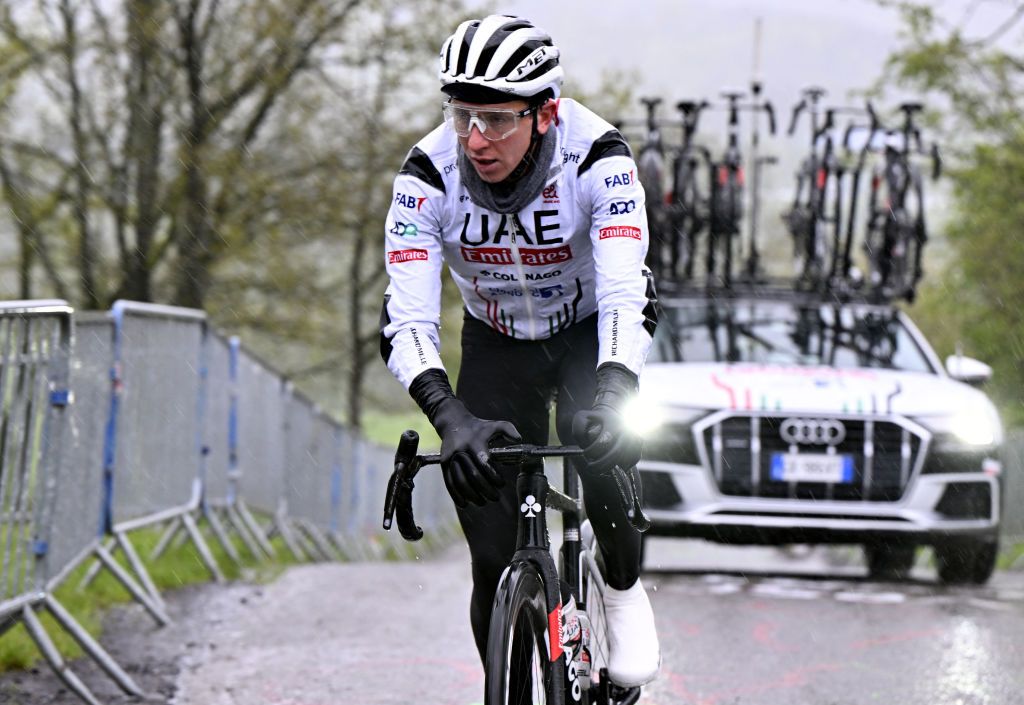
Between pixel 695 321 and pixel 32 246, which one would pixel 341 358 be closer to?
pixel 32 246

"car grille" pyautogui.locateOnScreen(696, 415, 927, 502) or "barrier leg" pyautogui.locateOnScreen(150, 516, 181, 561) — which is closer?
"car grille" pyautogui.locateOnScreen(696, 415, 927, 502)

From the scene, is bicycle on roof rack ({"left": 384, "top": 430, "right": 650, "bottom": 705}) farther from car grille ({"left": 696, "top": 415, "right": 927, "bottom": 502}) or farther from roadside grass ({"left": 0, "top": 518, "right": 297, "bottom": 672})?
car grille ({"left": 696, "top": 415, "right": 927, "bottom": 502})

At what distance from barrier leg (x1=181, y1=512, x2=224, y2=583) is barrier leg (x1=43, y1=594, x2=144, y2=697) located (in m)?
3.10

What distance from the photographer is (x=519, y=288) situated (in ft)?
14.3

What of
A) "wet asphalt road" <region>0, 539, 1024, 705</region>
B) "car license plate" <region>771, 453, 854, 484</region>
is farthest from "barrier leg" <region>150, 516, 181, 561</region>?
"car license plate" <region>771, 453, 854, 484</region>

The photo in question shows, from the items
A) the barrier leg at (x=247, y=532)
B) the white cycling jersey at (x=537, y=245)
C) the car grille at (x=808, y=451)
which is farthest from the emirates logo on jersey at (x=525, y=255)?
the barrier leg at (x=247, y=532)

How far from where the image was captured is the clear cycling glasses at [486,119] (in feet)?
12.5

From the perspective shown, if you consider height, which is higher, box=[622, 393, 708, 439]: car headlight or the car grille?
box=[622, 393, 708, 439]: car headlight

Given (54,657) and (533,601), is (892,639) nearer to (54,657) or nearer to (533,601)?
(54,657)

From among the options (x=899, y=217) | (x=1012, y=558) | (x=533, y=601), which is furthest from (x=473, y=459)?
(x=1012, y=558)

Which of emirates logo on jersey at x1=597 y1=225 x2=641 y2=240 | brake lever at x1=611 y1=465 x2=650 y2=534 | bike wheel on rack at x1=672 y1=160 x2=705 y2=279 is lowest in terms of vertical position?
brake lever at x1=611 y1=465 x2=650 y2=534

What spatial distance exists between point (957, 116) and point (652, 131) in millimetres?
12808

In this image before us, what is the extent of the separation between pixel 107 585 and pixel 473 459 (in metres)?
5.92

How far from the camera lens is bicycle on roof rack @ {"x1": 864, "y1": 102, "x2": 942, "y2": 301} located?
12.1 meters
